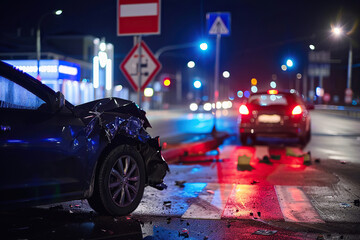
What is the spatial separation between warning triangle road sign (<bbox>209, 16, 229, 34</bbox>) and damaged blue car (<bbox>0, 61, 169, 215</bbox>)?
40.1ft

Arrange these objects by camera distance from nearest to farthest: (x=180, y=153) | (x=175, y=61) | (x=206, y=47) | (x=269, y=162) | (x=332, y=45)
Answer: (x=269, y=162)
(x=180, y=153)
(x=206, y=47)
(x=332, y=45)
(x=175, y=61)

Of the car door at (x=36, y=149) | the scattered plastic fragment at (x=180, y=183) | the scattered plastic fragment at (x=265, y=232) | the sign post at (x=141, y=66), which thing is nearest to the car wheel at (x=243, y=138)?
the sign post at (x=141, y=66)

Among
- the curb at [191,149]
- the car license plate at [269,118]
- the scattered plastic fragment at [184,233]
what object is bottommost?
the curb at [191,149]

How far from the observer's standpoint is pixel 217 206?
240 inches

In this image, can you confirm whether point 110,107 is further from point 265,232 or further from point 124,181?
point 265,232

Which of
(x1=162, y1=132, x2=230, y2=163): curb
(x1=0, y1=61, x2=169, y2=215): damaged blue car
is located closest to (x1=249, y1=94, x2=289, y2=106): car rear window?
(x1=162, y1=132, x2=230, y2=163): curb

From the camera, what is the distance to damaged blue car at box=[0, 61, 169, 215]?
433 cm

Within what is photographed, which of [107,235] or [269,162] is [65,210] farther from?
[269,162]

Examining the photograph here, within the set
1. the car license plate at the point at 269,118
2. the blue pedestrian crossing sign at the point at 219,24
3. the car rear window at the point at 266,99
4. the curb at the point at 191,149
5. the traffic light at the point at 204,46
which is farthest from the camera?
the traffic light at the point at 204,46

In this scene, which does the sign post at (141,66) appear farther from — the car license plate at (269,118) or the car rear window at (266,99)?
the car rear window at (266,99)

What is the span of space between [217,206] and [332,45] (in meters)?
46.6

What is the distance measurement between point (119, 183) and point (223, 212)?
132cm

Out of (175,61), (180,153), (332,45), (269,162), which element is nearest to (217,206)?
(269,162)

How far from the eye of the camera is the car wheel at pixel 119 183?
16.9 ft
